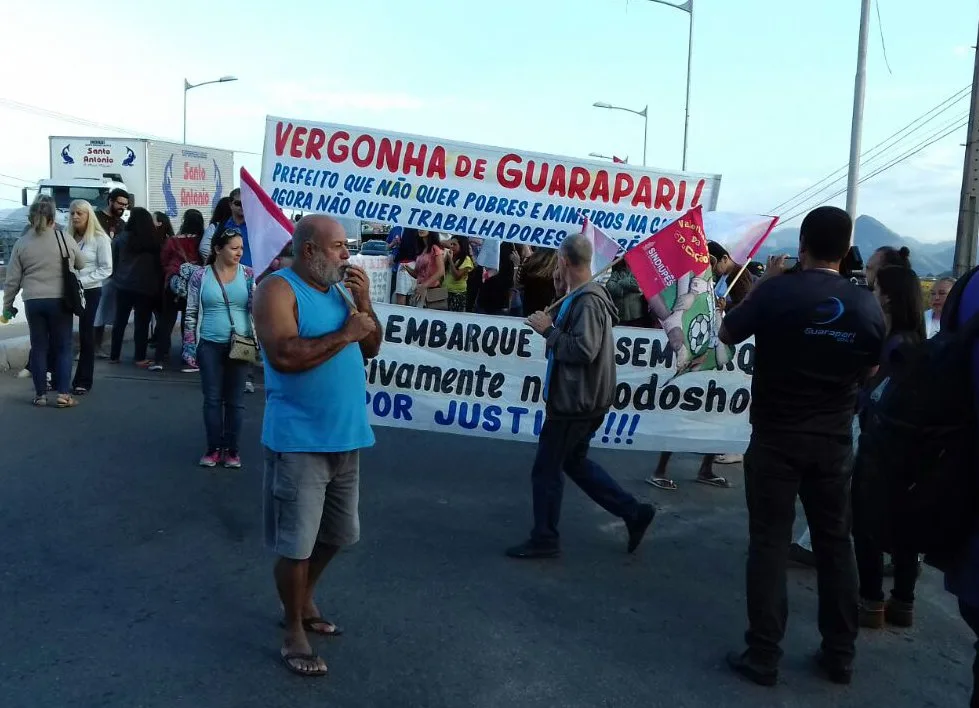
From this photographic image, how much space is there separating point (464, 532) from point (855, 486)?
2.25 meters

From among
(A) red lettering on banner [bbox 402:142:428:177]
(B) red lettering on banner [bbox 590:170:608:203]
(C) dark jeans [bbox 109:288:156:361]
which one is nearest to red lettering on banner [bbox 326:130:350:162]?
(A) red lettering on banner [bbox 402:142:428:177]

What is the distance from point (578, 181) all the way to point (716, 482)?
2410mm

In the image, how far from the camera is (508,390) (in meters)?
6.64

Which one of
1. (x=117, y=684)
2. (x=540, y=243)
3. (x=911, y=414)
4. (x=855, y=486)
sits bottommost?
(x=117, y=684)

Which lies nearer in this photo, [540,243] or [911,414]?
[911,414]

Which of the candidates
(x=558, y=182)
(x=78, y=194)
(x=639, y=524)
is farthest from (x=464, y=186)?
(x=78, y=194)

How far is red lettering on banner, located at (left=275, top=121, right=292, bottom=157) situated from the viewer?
21.6 ft

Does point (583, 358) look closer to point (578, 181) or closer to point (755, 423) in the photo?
point (755, 423)

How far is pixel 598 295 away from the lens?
5117 millimetres

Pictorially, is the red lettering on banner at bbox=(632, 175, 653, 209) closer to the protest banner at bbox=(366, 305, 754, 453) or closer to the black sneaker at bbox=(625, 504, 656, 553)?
the protest banner at bbox=(366, 305, 754, 453)

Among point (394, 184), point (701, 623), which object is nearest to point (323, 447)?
point (701, 623)

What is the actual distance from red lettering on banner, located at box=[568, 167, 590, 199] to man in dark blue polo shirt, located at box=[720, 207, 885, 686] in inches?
121

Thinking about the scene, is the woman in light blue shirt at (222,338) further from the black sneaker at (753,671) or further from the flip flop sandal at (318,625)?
the black sneaker at (753,671)

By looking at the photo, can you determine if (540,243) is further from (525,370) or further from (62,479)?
(62,479)
